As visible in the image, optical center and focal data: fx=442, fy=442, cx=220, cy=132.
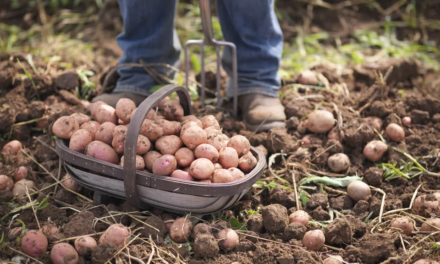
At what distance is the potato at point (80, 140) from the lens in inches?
73.2

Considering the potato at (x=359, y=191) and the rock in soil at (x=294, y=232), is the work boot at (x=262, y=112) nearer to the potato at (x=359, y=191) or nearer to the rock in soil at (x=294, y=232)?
the potato at (x=359, y=191)

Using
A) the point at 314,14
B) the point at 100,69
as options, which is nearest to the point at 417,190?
the point at 100,69

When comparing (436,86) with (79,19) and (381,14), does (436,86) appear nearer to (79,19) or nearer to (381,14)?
(381,14)

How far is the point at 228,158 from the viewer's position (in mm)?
1867

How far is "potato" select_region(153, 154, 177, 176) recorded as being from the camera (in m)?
1.76

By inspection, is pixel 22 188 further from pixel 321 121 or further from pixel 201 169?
pixel 321 121

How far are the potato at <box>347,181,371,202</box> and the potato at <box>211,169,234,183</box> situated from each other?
0.67 meters

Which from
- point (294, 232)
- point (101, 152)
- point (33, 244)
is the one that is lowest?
point (294, 232)

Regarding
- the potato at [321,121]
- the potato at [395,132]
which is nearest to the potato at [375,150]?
the potato at [395,132]

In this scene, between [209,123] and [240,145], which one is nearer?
[240,145]

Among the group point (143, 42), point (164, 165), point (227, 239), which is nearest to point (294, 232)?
point (227, 239)

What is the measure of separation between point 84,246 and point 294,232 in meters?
0.84

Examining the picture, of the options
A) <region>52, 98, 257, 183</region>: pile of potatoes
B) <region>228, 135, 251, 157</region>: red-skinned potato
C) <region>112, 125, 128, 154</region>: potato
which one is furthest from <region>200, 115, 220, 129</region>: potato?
<region>112, 125, 128, 154</region>: potato

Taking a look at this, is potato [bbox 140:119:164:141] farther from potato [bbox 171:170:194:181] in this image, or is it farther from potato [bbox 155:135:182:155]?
potato [bbox 171:170:194:181]
